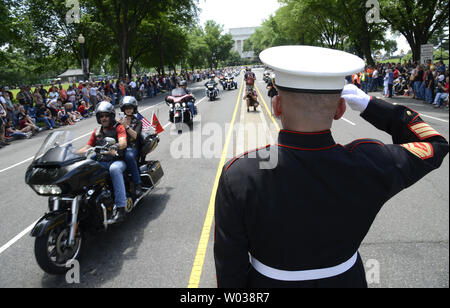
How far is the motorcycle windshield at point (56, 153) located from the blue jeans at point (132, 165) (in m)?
0.97

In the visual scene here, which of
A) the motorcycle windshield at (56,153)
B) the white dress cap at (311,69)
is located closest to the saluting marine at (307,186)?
the white dress cap at (311,69)

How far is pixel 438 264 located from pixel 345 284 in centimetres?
234

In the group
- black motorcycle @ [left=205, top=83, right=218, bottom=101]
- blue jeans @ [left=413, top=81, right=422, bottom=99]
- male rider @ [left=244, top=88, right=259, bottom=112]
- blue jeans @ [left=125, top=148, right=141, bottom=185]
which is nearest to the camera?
blue jeans @ [left=125, top=148, right=141, bottom=185]

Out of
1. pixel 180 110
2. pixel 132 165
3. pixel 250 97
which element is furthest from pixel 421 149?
pixel 250 97

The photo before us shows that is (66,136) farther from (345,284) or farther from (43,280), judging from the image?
(345,284)

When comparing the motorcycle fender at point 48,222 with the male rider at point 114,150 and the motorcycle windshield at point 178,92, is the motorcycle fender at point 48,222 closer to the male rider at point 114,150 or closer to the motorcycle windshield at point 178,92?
the male rider at point 114,150

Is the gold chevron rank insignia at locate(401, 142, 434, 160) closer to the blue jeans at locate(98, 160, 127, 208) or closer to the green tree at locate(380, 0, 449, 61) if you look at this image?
the blue jeans at locate(98, 160, 127, 208)

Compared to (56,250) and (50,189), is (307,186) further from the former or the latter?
(56,250)

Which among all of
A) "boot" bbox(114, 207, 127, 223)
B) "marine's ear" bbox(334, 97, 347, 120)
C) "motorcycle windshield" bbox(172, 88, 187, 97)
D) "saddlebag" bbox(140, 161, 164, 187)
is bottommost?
"boot" bbox(114, 207, 127, 223)

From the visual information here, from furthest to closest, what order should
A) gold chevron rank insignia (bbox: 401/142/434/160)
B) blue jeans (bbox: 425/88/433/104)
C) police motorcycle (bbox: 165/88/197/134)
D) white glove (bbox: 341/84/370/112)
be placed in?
blue jeans (bbox: 425/88/433/104)
police motorcycle (bbox: 165/88/197/134)
white glove (bbox: 341/84/370/112)
gold chevron rank insignia (bbox: 401/142/434/160)

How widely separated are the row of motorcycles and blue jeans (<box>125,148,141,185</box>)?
47 centimetres

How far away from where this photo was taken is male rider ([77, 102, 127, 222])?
413 cm

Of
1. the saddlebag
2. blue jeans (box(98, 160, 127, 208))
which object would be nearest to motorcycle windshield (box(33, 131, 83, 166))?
blue jeans (box(98, 160, 127, 208))

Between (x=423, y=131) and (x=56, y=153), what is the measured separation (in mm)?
3378
